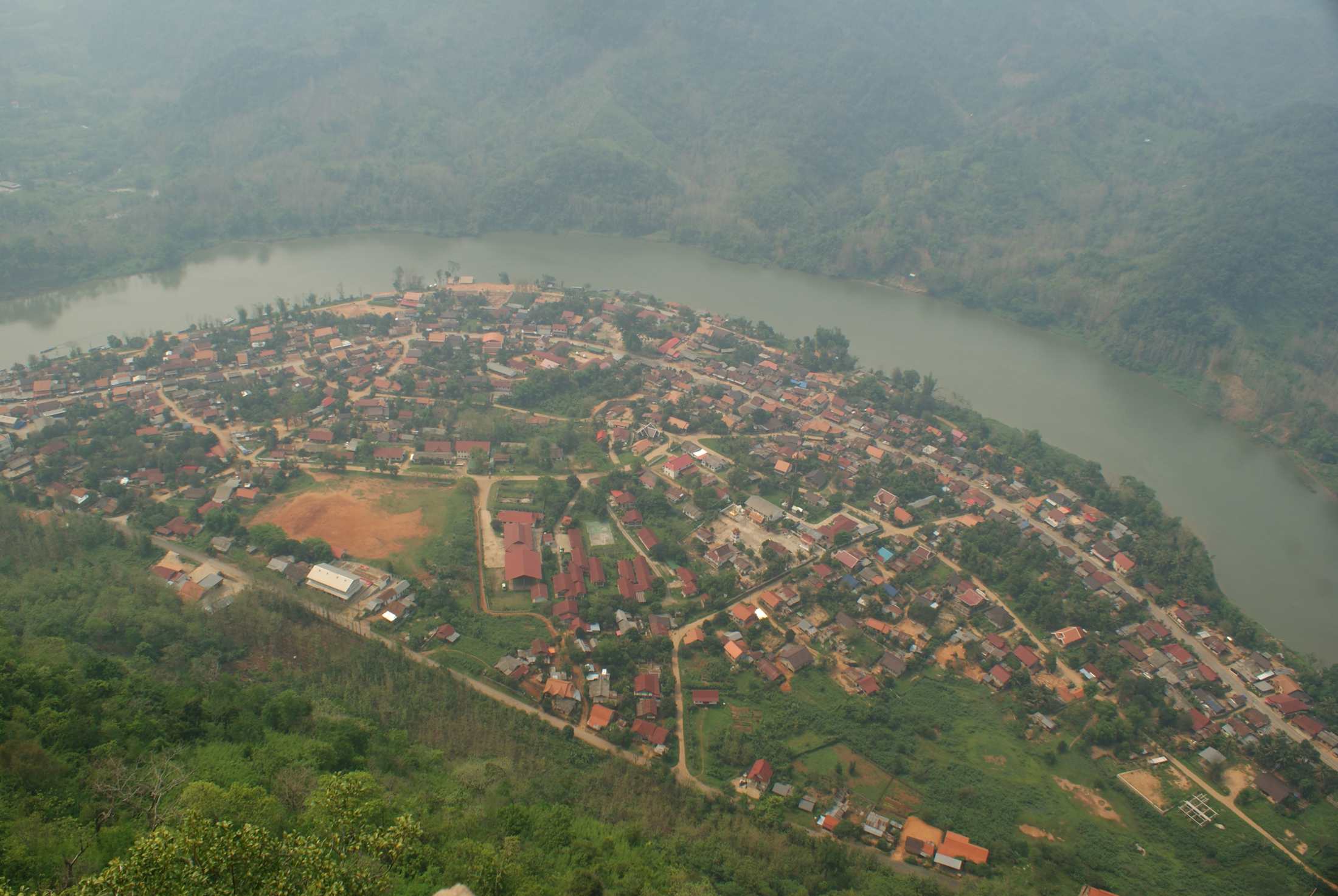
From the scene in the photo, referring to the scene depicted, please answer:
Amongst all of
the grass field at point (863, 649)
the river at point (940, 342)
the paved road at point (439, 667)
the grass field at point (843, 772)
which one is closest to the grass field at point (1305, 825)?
the river at point (940, 342)

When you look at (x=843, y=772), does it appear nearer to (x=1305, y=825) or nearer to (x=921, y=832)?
(x=921, y=832)

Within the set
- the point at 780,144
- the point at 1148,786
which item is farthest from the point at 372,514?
the point at 780,144

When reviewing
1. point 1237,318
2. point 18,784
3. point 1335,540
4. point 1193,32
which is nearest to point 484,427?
point 18,784

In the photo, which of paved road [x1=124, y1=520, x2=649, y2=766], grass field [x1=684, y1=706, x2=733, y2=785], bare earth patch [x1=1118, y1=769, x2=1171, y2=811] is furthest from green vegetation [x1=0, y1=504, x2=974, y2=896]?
bare earth patch [x1=1118, y1=769, x2=1171, y2=811]

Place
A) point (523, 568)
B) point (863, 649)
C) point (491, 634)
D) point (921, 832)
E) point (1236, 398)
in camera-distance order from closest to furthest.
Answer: point (921, 832), point (491, 634), point (863, 649), point (523, 568), point (1236, 398)

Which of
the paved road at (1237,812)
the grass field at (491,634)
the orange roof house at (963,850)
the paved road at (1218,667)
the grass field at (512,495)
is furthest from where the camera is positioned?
the grass field at (512,495)

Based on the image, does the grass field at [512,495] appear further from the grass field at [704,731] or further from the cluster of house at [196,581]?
the grass field at [704,731]
